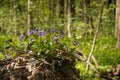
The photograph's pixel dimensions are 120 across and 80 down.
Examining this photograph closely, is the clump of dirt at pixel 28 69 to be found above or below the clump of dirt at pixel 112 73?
above

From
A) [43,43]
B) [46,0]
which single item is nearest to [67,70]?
[43,43]

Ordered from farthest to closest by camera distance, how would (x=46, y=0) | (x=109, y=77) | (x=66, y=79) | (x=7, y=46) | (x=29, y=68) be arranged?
1. (x=46, y=0)
2. (x=109, y=77)
3. (x=7, y=46)
4. (x=66, y=79)
5. (x=29, y=68)

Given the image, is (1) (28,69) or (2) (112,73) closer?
(1) (28,69)

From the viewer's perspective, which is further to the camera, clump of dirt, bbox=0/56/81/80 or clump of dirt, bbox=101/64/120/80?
clump of dirt, bbox=101/64/120/80

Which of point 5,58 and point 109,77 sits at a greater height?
point 5,58

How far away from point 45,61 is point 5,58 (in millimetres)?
625

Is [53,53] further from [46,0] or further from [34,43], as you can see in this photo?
[46,0]

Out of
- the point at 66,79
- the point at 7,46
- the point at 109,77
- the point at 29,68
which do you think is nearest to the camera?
the point at 29,68

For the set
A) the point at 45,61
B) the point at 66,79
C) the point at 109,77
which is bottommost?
the point at 109,77

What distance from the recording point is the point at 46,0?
2944cm

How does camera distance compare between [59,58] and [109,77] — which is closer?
[59,58]

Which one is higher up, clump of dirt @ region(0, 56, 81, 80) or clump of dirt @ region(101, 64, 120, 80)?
clump of dirt @ region(0, 56, 81, 80)

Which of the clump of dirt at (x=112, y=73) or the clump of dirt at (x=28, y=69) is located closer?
the clump of dirt at (x=28, y=69)

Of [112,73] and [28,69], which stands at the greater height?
[28,69]
